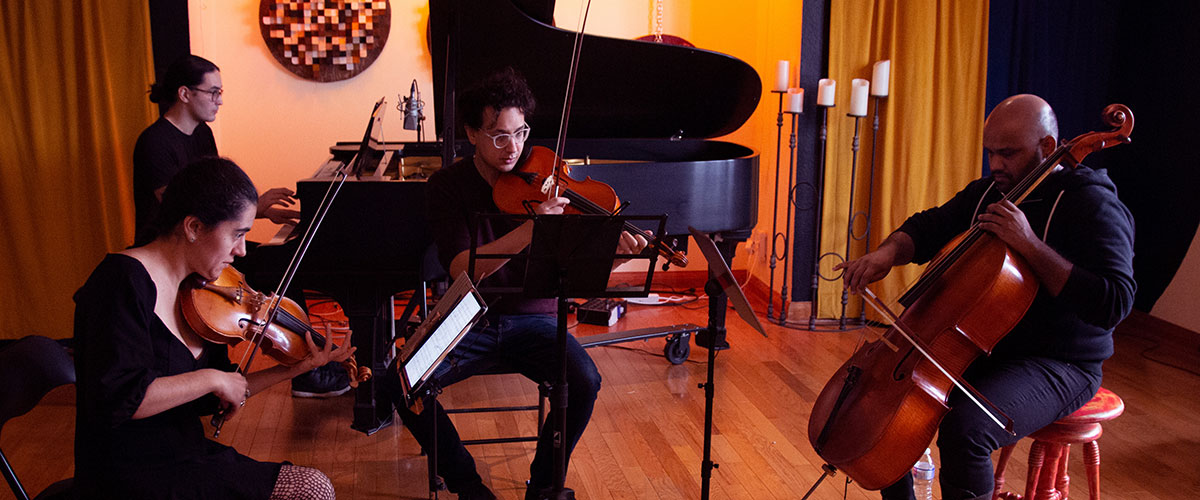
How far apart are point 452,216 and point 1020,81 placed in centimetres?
324

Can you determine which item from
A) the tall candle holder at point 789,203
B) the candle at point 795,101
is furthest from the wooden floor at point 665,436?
the candle at point 795,101

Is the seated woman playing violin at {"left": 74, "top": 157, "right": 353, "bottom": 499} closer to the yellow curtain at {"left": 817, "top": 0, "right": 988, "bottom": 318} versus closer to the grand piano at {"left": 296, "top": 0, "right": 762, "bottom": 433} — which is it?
the grand piano at {"left": 296, "top": 0, "right": 762, "bottom": 433}

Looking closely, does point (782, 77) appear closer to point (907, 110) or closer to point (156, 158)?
point (907, 110)

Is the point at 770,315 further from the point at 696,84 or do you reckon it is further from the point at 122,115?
the point at 122,115

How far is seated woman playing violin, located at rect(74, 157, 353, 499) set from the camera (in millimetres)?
1525

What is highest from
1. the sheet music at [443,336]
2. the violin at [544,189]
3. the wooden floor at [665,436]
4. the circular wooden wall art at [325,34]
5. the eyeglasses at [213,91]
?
the circular wooden wall art at [325,34]

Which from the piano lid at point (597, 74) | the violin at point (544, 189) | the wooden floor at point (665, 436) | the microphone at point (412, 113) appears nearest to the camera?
the violin at point (544, 189)

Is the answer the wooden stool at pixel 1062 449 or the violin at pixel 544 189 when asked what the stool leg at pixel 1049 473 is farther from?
the violin at pixel 544 189

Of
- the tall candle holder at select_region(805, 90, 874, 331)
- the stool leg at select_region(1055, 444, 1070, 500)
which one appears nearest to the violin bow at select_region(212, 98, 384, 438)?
the stool leg at select_region(1055, 444, 1070, 500)

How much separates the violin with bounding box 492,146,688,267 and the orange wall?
8.00 feet

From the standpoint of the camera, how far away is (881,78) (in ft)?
13.7

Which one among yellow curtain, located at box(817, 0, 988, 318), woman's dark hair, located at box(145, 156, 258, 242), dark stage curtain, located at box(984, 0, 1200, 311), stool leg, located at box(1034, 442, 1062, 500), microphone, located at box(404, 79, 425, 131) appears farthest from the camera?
yellow curtain, located at box(817, 0, 988, 318)

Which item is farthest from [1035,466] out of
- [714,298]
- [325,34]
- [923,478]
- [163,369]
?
[325,34]

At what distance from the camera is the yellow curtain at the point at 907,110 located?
421 cm
